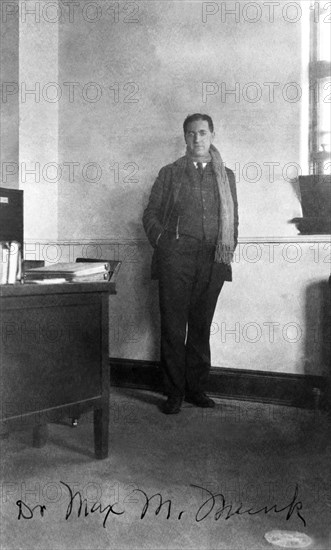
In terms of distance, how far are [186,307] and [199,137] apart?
3.53ft

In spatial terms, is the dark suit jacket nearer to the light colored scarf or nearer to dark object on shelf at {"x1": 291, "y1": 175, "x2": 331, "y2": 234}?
the light colored scarf

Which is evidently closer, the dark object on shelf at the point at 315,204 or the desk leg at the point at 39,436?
the desk leg at the point at 39,436

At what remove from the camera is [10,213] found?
348cm

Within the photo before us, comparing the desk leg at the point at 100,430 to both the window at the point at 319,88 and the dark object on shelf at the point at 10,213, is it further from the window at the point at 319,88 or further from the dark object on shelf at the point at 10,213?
the window at the point at 319,88

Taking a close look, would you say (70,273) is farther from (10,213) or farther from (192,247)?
(192,247)

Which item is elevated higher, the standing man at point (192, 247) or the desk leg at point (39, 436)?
the standing man at point (192, 247)

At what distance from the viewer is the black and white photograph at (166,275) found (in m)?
2.29

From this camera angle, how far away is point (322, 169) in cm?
396

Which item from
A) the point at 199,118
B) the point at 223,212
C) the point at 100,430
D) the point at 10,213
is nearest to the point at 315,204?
the point at 223,212

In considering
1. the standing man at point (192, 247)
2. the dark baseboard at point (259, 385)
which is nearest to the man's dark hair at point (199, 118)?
the standing man at point (192, 247)

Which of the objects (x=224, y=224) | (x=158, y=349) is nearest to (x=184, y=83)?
(x=224, y=224)

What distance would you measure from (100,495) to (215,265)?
1.86 m
